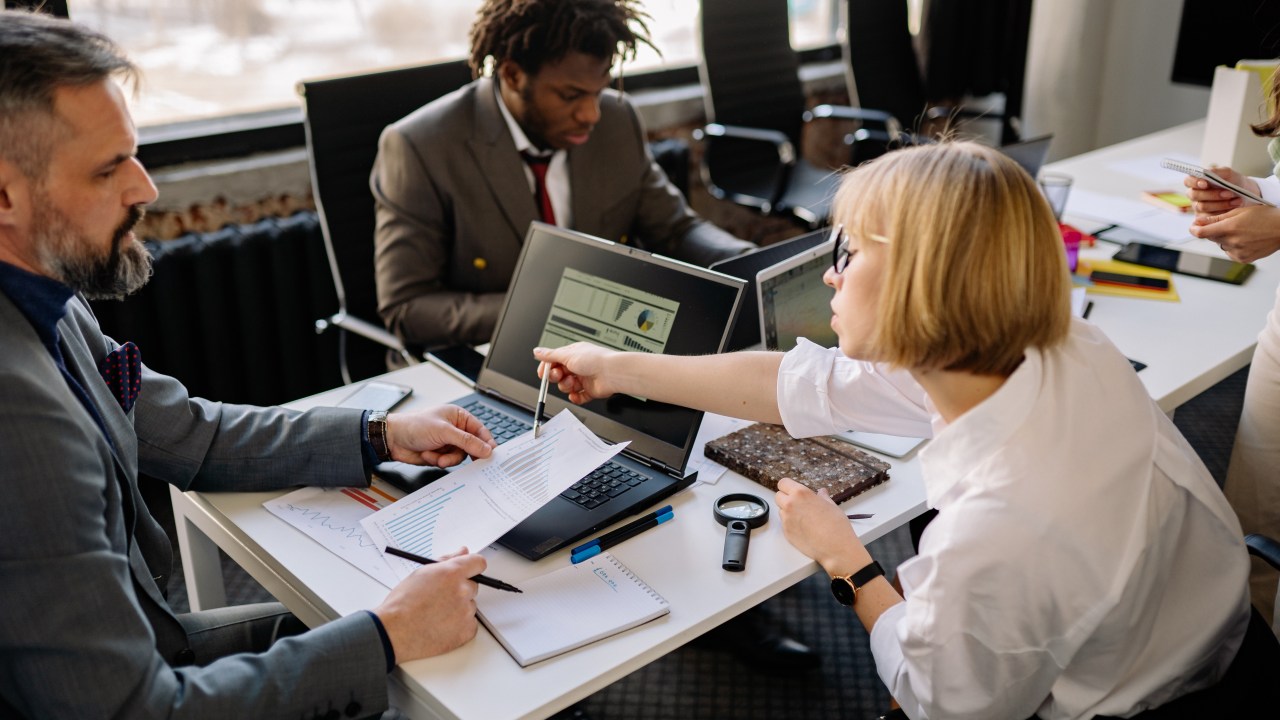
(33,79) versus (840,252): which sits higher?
(33,79)

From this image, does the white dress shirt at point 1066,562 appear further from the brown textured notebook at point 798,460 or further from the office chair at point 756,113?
the office chair at point 756,113

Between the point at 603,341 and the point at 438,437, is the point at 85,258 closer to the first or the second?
the point at 438,437

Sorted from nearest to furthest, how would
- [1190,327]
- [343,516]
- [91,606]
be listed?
[91,606], [343,516], [1190,327]

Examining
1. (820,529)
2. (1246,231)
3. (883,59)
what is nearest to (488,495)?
(820,529)

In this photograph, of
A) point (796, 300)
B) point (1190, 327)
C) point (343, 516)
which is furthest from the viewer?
point (1190, 327)

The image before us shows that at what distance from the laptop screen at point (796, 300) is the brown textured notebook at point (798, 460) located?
0.60 ft

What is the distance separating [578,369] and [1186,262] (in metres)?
1.53

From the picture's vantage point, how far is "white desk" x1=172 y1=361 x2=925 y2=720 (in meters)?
1.10

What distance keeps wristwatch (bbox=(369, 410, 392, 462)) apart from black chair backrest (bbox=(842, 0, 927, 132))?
9.46 ft

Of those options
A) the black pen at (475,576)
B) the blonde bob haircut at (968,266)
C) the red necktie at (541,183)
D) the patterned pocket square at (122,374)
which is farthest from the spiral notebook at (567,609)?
the red necktie at (541,183)

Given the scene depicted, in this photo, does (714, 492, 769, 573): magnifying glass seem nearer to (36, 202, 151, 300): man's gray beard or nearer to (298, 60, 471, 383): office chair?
(36, 202, 151, 300): man's gray beard

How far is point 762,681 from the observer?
2117 millimetres

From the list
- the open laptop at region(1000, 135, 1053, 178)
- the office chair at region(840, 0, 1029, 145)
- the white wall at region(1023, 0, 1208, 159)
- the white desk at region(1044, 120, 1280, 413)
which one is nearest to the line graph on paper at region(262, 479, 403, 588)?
the white desk at region(1044, 120, 1280, 413)

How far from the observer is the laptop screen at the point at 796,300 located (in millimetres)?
1652
